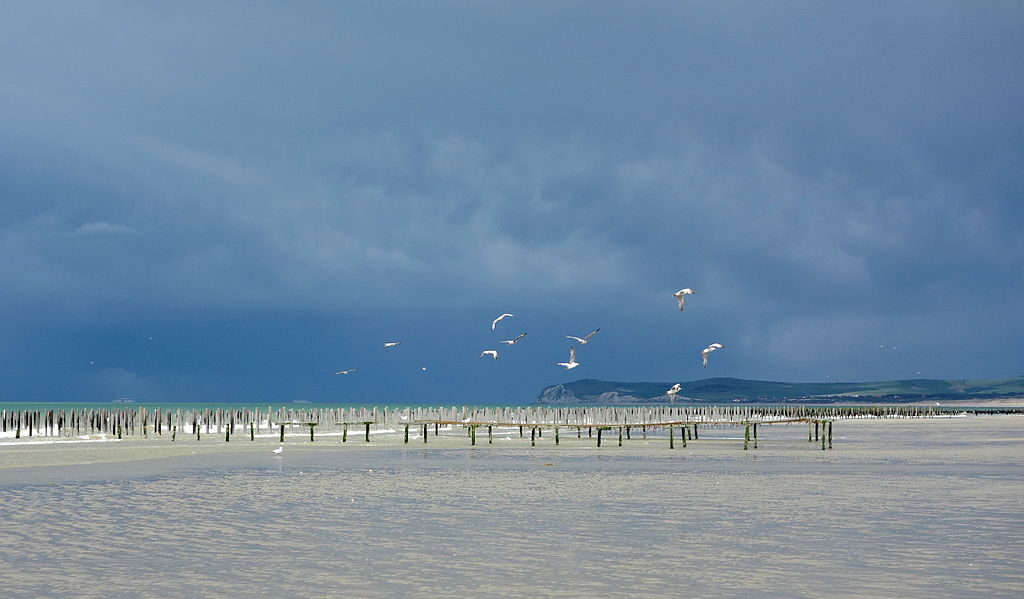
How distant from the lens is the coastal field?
1379cm

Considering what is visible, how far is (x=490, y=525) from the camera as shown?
19.7 meters

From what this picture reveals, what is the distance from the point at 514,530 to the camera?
1900 centimetres

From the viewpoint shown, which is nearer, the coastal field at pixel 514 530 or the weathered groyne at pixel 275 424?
the coastal field at pixel 514 530

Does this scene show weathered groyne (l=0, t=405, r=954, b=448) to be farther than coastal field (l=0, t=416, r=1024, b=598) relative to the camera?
Yes

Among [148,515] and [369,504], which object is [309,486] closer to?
[369,504]

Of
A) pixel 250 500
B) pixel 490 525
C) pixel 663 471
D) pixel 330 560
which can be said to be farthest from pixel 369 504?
pixel 663 471

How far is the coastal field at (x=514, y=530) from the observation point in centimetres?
1379

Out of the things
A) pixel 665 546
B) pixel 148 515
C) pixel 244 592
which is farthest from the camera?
pixel 148 515

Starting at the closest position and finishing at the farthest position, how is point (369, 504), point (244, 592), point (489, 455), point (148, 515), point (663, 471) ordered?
point (244, 592)
point (148, 515)
point (369, 504)
point (663, 471)
point (489, 455)

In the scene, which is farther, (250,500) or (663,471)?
(663,471)

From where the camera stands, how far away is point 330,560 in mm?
15672

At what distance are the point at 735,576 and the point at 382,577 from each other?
5182 mm

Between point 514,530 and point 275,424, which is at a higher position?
point 514,530

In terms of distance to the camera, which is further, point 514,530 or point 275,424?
point 275,424
